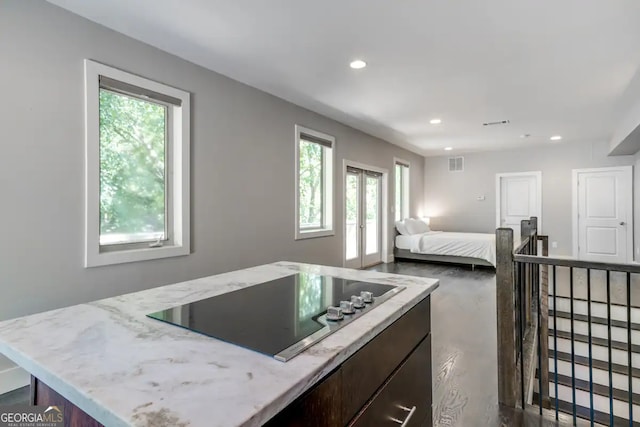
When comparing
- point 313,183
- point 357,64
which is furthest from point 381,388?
point 313,183

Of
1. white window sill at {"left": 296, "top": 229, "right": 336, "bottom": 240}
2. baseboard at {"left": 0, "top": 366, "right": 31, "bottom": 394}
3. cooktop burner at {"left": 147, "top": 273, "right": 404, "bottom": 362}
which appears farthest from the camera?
white window sill at {"left": 296, "top": 229, "right": 336, "bottom": 240}

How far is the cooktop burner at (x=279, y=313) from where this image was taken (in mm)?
841

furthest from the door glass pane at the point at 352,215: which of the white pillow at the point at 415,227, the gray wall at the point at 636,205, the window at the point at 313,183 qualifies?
the gray wall at the point at 636,205

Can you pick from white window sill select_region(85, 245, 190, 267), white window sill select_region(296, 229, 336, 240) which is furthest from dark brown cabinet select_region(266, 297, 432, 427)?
white window sill select_region(296, 229, 336, 240)

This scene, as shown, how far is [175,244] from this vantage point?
10.1ft

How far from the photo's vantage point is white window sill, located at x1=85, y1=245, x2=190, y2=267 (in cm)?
247

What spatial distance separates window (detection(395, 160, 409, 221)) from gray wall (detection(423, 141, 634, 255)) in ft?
3.91

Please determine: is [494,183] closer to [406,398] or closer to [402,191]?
[402,191]

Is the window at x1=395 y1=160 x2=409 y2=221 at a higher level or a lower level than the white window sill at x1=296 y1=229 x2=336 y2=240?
higher

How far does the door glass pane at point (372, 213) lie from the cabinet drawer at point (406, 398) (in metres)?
4.94

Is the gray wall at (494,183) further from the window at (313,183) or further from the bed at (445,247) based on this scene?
the window at (313,183)

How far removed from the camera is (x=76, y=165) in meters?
2.39

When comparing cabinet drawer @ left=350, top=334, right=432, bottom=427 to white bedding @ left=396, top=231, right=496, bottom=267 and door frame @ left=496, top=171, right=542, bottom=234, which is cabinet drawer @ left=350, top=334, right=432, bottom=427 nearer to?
white bedding @ left=396, top=231, right=496, bottom=267

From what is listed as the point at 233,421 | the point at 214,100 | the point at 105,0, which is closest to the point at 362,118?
the point at 214,100
